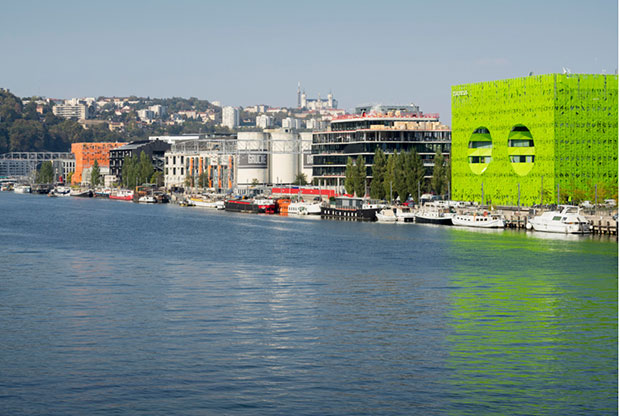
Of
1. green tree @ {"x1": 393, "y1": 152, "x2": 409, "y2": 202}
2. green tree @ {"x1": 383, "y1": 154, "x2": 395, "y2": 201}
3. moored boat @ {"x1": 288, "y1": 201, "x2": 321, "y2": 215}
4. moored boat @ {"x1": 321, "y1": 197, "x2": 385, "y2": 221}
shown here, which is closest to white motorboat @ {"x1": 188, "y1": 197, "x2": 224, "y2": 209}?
moored boat @ {"x1": 288, "y1": 201, "x2": 321, "y2": 215}

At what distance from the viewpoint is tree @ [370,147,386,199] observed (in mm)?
133125

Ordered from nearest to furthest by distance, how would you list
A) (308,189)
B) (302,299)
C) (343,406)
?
(343,406) < (302,299) < (308,189)

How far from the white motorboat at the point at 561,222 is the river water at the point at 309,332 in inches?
677

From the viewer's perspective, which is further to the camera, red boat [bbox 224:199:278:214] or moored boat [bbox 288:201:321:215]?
red boat [bbox 224:199:278:214]

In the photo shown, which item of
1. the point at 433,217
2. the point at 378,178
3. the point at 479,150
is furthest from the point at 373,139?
the point at 433,217

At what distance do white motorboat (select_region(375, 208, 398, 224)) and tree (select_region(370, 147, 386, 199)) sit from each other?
14787 millimetres

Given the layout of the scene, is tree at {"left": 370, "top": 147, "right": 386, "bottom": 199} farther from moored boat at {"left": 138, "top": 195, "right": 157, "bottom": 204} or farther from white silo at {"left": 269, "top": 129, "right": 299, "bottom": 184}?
moored boat at {"left": 138, "top": 195, "right": 157, "bottom": 204}

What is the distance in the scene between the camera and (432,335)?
37750 millimetres

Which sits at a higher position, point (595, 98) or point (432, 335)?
point (595, 98)

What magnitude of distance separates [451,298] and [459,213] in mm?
62218

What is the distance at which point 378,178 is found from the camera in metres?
134

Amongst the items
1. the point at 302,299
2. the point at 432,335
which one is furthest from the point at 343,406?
the point at 302,299

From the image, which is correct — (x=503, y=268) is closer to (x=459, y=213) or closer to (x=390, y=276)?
(x=390, y=276)

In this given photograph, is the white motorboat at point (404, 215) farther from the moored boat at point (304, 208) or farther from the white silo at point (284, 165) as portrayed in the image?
the white silo at point (284, 165)
